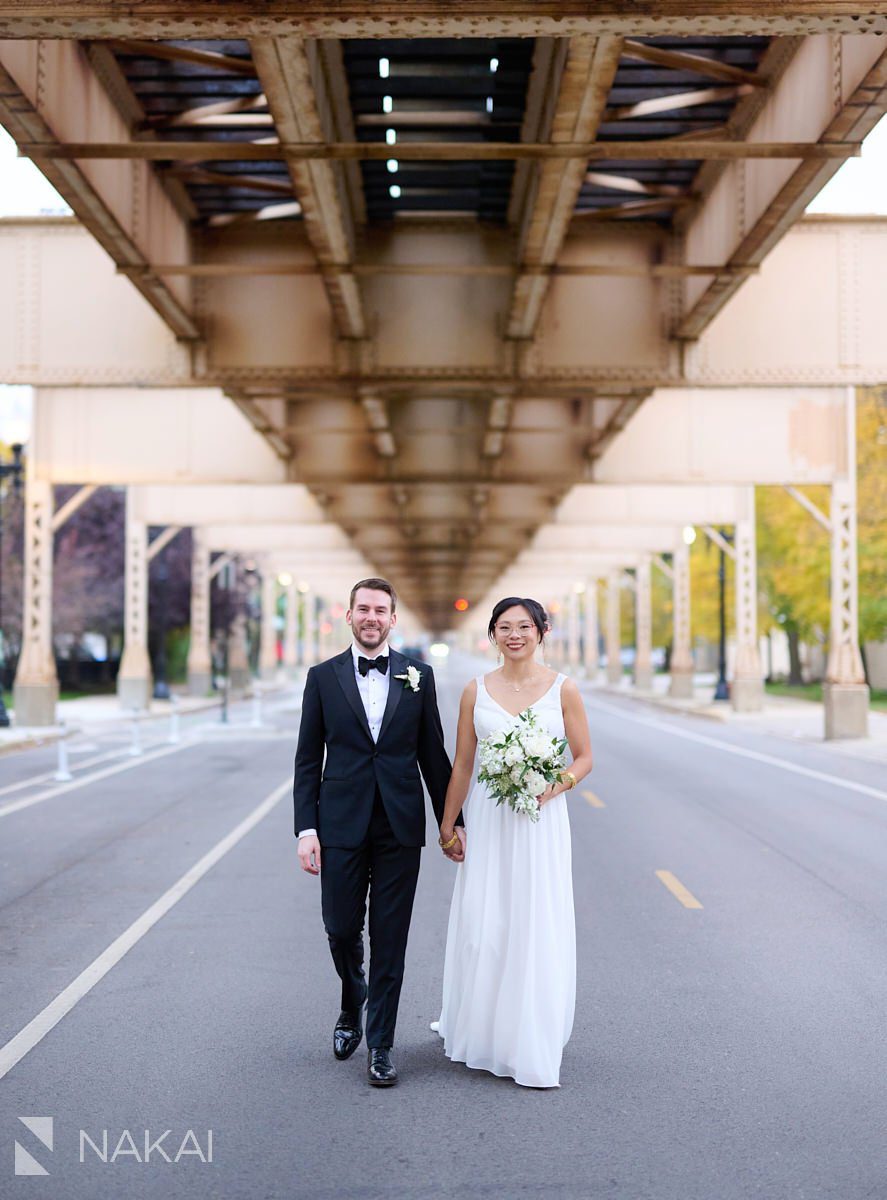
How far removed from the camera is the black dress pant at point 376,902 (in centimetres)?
613

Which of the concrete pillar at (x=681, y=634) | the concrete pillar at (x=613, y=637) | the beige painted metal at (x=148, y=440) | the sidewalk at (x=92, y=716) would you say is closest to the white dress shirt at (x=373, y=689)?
the sidewalk at (x=92, y=716)

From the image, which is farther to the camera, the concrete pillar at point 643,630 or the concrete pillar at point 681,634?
the concrete pillar at point 643,630

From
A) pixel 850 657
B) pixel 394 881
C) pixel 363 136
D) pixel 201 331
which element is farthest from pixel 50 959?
pixel 850 657

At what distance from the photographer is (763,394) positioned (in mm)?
31922

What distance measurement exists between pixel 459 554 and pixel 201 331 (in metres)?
39.4

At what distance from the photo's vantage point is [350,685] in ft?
20.6

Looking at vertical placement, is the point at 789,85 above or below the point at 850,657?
above

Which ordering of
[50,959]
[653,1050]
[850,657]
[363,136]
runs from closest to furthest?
[653,1050] < [50,959] < [363,136] < [850,657]

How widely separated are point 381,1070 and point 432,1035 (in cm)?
93

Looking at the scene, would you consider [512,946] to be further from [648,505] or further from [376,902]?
[648,505]

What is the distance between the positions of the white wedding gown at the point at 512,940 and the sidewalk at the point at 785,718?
20.0m

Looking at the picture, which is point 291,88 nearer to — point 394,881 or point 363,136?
point 363,136

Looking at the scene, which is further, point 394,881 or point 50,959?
point 50,959

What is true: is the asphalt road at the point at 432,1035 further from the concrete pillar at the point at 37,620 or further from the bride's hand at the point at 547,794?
the concrete pillar at the point at 37,620
